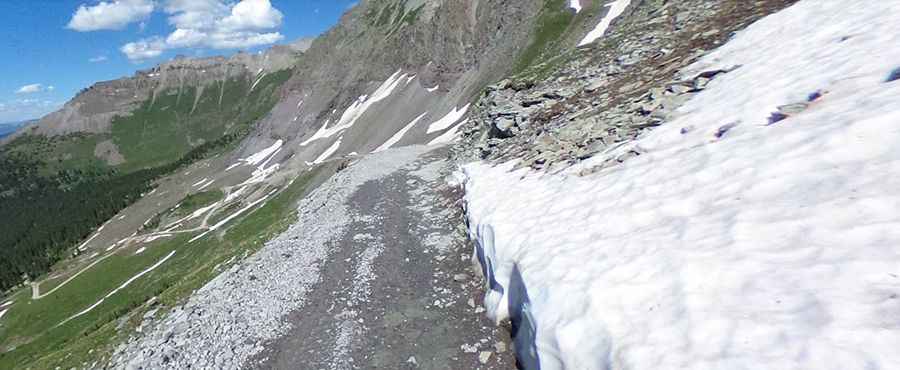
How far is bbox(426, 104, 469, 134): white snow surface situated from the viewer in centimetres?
5856

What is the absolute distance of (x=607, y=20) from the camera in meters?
51.8

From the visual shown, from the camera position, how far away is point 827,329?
481 centimetres

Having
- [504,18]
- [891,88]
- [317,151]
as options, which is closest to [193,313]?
[891,88]

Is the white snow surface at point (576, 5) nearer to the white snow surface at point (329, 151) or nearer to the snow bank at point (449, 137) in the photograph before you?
the snow bank at point (449, 137)

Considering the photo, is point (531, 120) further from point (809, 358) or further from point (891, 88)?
point (809, 358)

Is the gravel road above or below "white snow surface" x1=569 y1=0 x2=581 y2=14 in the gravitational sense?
below

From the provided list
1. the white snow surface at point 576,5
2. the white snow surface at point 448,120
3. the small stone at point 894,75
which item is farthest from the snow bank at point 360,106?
the small stone at point 894,75

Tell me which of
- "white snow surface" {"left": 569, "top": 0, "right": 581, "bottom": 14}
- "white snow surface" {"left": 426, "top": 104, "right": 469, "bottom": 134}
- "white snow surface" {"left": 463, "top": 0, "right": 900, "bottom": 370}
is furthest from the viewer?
"white snow surface" {"left": 569, "top": 0, "right": 581, "bottom": 14}

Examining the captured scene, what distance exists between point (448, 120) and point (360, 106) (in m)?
47.6

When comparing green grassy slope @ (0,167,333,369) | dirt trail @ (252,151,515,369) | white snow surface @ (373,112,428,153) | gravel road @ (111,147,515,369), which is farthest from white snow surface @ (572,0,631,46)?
dirt trail @ (252,151,515,369)

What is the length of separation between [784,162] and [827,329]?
14.1ft

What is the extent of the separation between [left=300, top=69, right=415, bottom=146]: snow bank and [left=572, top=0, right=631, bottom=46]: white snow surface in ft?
154

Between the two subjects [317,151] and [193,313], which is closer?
[193,313]

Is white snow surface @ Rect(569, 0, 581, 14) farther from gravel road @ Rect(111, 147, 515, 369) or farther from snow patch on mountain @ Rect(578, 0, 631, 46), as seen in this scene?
gravel road @ Rect(111, 147, 515, 369)
